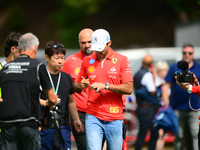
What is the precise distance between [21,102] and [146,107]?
5326 mm

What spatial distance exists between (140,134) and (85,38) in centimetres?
369

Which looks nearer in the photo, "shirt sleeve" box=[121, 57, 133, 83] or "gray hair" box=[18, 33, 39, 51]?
"gray hair" box=[18, 33, 39, 51]

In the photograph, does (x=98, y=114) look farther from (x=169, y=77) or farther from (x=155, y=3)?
(x=155, y=3)

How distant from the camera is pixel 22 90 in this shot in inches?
233

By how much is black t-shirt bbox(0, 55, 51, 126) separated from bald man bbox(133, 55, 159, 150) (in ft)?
16.5

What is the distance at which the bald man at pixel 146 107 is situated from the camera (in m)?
10.6

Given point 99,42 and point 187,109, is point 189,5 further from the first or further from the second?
point 99,42

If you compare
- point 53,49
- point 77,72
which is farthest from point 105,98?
point 77,72

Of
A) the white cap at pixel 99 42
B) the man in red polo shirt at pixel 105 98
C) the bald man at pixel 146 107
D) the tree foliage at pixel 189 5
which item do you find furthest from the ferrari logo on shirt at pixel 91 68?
the bald man at pixel 146 107

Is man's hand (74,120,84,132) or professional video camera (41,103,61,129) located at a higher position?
professional video camera (41,103,61,129)

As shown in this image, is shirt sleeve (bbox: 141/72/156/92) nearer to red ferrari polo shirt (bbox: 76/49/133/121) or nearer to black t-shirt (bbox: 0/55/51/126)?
red ferrari polo shirt (bbox: 76/49/133/121)

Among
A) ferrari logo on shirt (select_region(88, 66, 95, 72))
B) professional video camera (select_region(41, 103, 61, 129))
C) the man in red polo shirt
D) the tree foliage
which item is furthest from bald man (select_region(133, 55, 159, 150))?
professional video camera (select_region(41, 103, 61, 129))

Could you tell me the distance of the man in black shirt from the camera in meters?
5.91

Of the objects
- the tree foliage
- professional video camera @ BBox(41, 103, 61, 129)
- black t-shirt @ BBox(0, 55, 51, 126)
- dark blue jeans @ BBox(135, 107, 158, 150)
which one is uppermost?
the tree foliage
